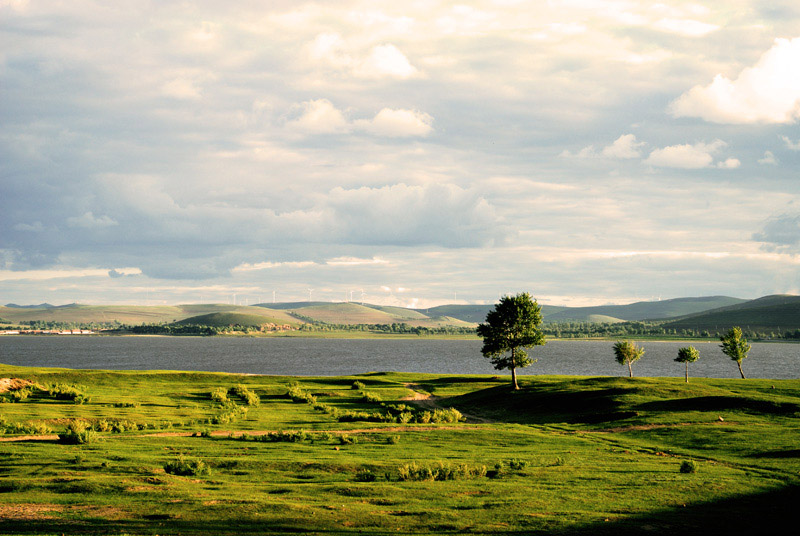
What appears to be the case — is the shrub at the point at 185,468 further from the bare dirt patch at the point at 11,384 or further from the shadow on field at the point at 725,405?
the bare dirt patch at the point at 11,384

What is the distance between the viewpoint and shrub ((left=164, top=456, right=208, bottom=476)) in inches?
1352

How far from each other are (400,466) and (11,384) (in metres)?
65.3

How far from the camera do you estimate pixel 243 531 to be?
23234mm

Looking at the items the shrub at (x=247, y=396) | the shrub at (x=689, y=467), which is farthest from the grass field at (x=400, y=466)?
the shrub at (x=247, y=396)

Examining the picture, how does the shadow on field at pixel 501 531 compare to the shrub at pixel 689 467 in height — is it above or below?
above

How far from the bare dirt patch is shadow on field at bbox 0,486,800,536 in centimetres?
6411

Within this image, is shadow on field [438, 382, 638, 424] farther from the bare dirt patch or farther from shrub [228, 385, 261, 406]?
the bare dirt patch

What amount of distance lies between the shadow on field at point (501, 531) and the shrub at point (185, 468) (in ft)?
30.8

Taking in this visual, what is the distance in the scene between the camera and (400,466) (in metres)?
37.6

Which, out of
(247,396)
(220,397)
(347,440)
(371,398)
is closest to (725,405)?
(347,440)

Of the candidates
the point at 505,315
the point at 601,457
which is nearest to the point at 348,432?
the point at 601,457

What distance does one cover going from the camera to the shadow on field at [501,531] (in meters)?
23.3

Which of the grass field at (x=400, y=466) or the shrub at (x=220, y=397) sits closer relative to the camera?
the grass field at (x=400, y=466)

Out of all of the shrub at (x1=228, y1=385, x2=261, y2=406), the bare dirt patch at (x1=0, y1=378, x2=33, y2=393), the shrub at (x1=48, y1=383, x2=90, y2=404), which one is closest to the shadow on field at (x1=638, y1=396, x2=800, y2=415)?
the shrub at (x1=228, y1=385, x2=261, y2=406)
